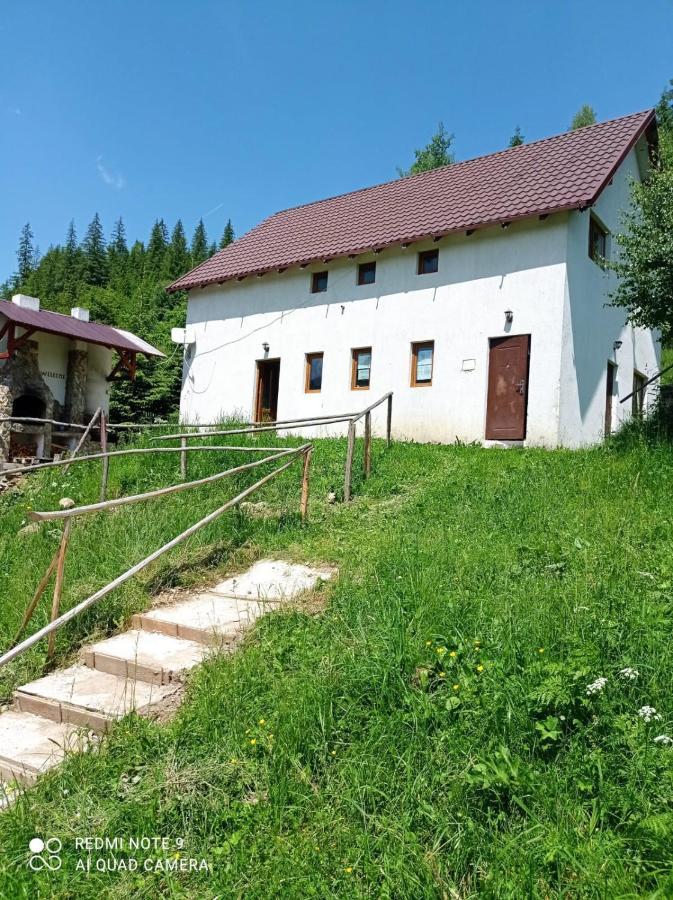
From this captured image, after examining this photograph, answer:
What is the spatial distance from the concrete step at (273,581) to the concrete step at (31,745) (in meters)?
1.71

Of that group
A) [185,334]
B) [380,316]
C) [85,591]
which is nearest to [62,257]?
[185,334]

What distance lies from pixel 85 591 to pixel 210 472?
170 inches

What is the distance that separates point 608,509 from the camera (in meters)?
6.05

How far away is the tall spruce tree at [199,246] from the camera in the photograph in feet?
227

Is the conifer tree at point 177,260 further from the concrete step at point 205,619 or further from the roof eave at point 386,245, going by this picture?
the concrete step at point 205,619

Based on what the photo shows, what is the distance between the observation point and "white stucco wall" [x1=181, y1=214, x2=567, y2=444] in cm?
1170

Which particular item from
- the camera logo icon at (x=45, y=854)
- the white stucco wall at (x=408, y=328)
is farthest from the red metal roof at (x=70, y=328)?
the camera logo icon at (x=45, y=854)

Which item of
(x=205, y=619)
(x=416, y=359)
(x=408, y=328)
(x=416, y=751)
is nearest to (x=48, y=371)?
(x=408, y=328)

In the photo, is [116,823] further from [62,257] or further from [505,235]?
[62,257]

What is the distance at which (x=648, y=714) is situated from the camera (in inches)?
107

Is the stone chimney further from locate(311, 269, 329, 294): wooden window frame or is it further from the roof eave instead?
locate(311, 269, 329, 294): wooden window frame

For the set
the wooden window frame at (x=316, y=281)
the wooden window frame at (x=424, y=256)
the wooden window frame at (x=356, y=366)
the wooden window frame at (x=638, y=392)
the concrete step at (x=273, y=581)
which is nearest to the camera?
the concrete step at (x=273, y=581)

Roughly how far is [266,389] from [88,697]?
13.2 m

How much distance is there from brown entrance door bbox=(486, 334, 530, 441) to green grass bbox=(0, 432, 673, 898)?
22.6ft
